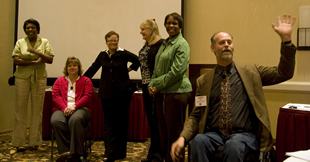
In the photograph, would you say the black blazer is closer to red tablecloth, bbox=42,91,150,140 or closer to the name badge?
red tablecloth, bbox=42,91,150,140

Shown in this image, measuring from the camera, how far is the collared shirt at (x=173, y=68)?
8.02 ft

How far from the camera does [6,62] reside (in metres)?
4.66

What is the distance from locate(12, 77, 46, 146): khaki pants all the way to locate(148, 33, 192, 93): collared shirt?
181cm

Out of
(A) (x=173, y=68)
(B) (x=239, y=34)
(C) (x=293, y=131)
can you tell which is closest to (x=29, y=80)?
(A) (x=173, y=68)

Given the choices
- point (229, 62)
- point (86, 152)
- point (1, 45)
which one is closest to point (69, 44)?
point (1, 45)

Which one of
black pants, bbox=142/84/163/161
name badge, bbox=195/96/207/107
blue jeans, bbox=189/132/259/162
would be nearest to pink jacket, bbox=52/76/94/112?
black pants, bbox=142/84/163/161

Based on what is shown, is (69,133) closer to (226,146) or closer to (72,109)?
(72,109)

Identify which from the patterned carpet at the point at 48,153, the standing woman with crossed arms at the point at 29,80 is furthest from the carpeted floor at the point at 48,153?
the standing woman with crossed arms at the point at 29,80

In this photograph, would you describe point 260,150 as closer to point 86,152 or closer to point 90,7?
point 86,152

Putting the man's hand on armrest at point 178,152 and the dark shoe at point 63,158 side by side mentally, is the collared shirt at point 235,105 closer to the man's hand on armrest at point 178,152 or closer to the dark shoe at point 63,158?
the man's hand on armrest at point 178,152

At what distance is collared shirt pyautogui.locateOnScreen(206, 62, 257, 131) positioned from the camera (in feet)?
5.95

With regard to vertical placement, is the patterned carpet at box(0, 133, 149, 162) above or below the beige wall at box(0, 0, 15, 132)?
below

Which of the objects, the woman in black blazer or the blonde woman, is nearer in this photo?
the blonde woman

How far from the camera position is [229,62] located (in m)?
1.98
